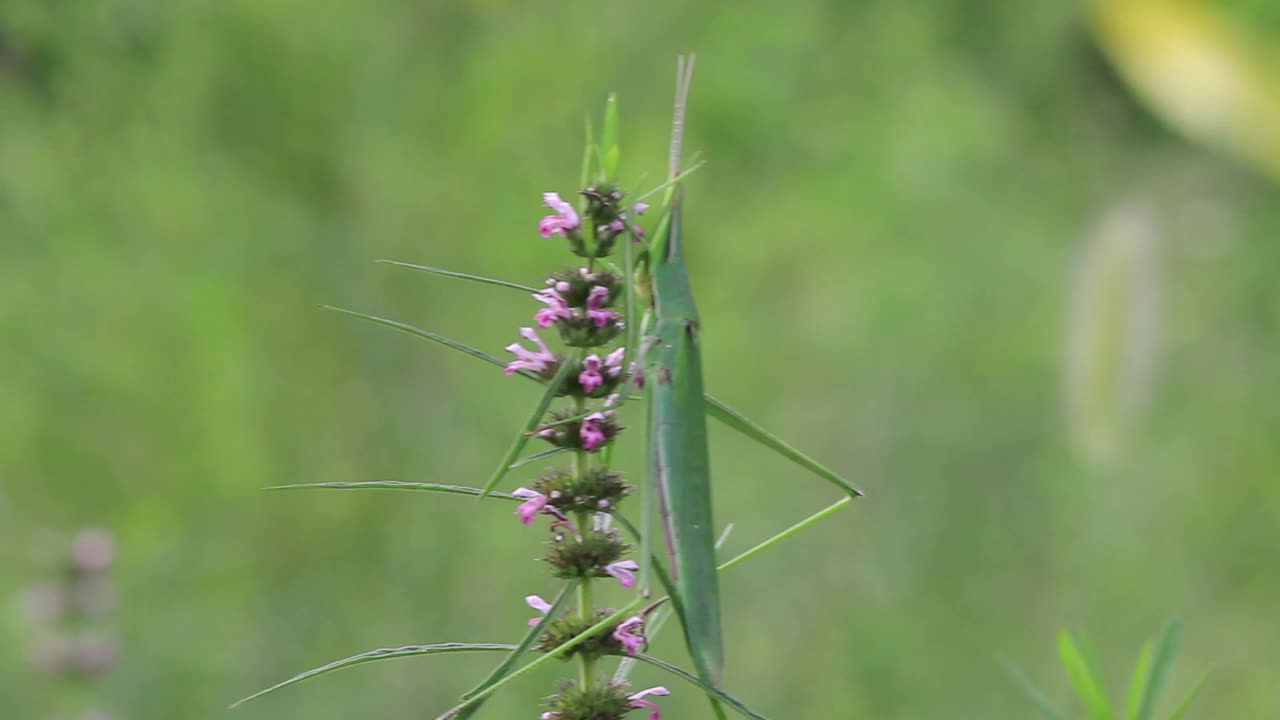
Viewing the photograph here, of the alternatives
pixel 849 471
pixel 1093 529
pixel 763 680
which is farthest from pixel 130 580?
pixel 1093 529

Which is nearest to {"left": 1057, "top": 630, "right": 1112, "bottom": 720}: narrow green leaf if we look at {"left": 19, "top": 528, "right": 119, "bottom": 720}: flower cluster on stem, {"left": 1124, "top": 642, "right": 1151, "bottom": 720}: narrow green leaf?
{"left": 1124, "top": 642, "right": 1151, "bottom": 720}: narrow green leaf

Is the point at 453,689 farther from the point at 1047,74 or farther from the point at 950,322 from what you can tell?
the point at 1047,74

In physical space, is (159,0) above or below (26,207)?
above

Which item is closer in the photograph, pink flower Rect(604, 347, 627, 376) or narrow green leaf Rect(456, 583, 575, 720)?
narrow green leaf Rect(456, 583, 575, 720)

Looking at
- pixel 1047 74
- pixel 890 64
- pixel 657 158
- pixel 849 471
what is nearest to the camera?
pixel 657 158

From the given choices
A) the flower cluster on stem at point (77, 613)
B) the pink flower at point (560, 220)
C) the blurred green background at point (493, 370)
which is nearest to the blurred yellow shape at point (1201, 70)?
the blurred green background at point (493, 370)

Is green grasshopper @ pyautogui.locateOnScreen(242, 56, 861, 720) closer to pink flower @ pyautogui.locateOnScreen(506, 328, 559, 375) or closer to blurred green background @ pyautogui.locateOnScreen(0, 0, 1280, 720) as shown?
pink flower @ pyautogui.locateOnScreen(506, 328, 559, 375)

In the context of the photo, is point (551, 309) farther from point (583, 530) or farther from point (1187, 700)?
point (1187, 700)
